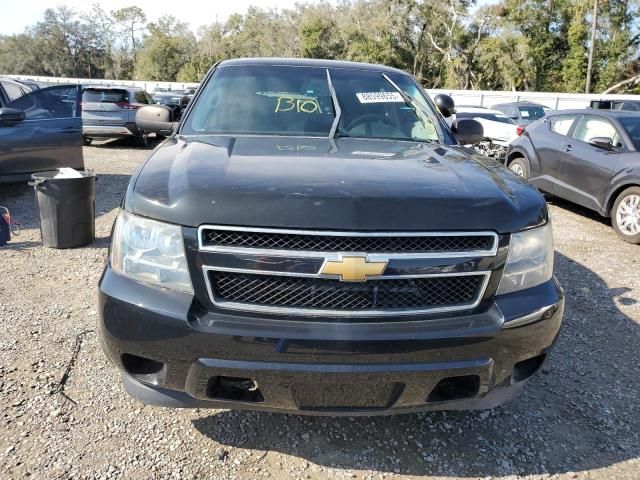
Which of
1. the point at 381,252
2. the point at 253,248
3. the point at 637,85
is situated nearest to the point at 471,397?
the point at 381,252

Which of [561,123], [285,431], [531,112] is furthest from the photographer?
[531,112]

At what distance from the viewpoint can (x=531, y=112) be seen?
16.2 metres

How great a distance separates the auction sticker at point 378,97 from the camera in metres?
3.40

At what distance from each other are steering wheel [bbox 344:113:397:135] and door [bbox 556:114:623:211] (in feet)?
16.2

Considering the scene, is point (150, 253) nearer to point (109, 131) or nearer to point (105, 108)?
point (109, 131)

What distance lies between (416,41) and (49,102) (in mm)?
46427

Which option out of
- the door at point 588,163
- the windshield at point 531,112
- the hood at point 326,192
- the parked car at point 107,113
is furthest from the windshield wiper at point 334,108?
the windshield at point 531,112

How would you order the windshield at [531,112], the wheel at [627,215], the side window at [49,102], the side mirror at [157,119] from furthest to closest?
the windshield at [531,112]
the side window at [49,102]
the wheel at [627,215]
the side mirror at [157,119]

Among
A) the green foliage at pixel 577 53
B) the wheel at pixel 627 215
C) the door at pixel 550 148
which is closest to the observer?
the wheel at pixel 627 215

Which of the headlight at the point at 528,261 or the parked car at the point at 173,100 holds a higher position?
the parked car at the point at 173,100

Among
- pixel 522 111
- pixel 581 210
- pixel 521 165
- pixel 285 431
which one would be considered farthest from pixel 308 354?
pixel 522 111

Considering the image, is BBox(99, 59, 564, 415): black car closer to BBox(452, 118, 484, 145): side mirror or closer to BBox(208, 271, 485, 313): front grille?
BBox(208, 271, 485, 313): front grille

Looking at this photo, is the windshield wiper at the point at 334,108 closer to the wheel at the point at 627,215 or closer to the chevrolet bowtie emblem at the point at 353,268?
the chevrolet bowtie emblem at the point at 353,268

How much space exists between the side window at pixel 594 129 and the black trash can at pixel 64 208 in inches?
262
